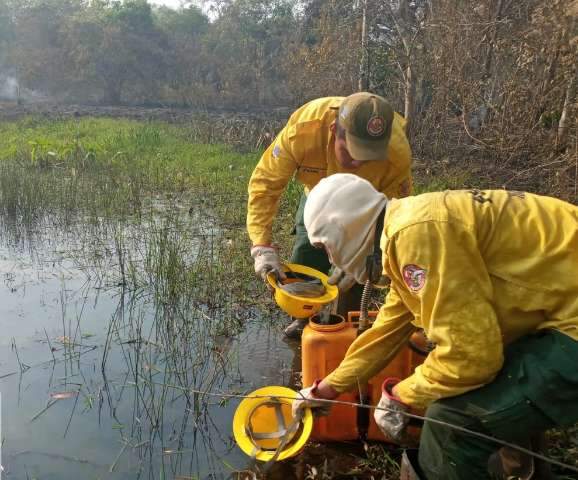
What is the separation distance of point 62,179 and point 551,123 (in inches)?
259

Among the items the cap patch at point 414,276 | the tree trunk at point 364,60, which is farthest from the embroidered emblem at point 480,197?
the tree trunk at point 364,60

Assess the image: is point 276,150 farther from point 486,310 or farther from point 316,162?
point 486,310

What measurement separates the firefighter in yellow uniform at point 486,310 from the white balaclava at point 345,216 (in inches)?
3.9

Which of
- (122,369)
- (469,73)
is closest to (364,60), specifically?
(469,73)

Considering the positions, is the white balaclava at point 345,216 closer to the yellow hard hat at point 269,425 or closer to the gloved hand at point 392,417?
the gloved hand at point 392,417

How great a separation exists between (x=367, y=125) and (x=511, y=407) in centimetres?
154

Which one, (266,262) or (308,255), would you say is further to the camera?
(308,255)

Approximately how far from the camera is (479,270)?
1.66m

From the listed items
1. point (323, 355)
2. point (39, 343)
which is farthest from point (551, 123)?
point (39, 343)

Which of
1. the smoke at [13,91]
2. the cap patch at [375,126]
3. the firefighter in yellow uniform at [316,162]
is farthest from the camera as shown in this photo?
the smoke at [13,91]

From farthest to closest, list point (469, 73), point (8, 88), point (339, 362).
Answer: point (8, 88) → point (469, 73) → point (339, 362)

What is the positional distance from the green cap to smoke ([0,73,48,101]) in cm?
3258

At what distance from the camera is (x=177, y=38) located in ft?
103

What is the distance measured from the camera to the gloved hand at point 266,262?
10.1 feet
